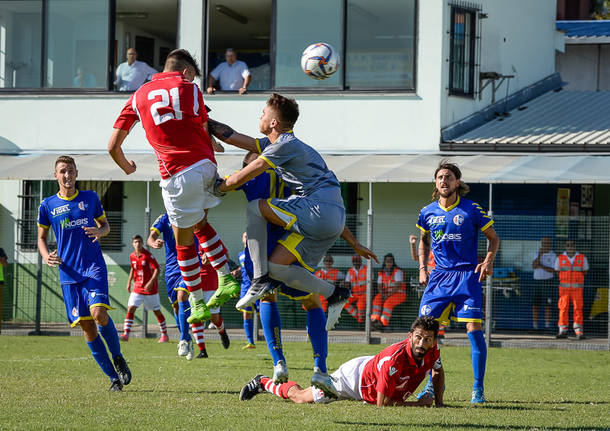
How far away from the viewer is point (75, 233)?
10789mm

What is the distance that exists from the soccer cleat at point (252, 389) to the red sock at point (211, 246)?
114 centimetres

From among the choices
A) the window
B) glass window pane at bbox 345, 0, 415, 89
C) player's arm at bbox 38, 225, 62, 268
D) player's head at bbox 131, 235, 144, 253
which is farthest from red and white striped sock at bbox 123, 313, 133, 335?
the window

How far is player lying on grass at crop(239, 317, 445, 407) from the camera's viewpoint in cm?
911

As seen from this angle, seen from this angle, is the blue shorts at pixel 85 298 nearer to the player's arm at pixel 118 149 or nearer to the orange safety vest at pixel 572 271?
the player's arm at pixel 118 149

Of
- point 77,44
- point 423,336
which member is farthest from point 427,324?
point 77,44

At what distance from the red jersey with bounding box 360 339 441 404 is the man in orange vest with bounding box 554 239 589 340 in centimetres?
1012

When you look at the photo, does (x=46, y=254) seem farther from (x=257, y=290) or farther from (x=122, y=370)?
(x=257, y=290)

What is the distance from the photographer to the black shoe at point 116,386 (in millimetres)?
10617

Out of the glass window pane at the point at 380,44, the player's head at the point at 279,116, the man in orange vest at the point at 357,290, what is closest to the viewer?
the player's head at the point at 279,116

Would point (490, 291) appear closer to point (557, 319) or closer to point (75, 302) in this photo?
point (557, 319)

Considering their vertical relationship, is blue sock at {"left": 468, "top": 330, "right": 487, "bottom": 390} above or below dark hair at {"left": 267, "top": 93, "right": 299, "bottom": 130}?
below

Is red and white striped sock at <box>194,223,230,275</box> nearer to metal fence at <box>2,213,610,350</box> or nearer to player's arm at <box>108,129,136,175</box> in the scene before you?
player's arm at <box>108,129,136,175</box>

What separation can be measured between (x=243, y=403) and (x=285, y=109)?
113 inches

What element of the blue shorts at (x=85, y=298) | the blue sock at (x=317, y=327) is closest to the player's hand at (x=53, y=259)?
the blue shorts at (x=85, y=298)
